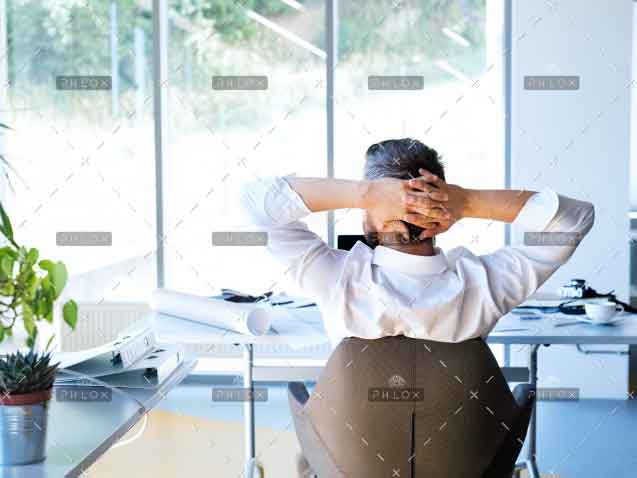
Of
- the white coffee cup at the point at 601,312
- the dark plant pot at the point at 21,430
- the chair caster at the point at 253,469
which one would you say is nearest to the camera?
the dark plant pot at the point at 21,430

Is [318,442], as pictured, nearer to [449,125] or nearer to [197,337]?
[197,337]

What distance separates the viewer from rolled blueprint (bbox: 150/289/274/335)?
241 centimetres

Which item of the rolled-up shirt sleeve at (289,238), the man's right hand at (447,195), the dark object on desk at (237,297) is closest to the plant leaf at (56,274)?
the rolled-up shirt sleeve at (289,238)

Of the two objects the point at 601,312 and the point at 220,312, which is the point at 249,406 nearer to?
the point at 220,312

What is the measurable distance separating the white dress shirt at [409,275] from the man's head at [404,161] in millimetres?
Result: 95

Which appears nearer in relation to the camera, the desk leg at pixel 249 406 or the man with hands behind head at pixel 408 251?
the man with hands behind head at pixel 408 251

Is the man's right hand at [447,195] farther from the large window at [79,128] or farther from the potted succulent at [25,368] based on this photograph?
the large window at [79,128]

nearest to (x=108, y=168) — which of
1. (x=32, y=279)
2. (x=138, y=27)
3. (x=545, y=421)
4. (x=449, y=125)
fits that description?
(x=138, y=27)

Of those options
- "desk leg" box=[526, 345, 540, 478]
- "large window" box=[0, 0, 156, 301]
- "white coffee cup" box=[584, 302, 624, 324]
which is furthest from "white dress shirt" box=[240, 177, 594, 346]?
"large window" box=[0, 0, 156, 301]

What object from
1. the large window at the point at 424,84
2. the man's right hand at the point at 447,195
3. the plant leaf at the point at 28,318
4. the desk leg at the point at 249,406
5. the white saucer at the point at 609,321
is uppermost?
the large window at the point at 424,84

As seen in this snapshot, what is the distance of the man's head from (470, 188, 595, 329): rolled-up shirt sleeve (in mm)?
161

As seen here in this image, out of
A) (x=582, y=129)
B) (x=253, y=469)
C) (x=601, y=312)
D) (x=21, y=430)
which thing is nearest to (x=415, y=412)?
(x=21, y=430)

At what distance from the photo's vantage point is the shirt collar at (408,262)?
5.29 feet

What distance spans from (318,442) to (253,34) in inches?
130
